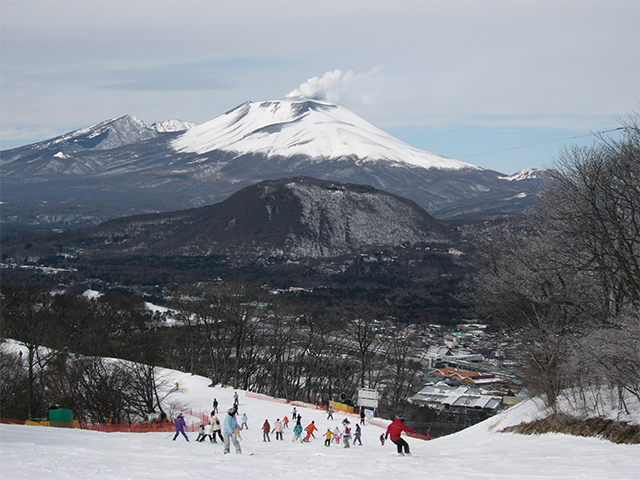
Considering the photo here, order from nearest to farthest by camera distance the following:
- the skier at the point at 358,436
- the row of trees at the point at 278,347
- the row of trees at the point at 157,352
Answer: the skier at the point at 358,436
the row of trees at the point at 157,352
the row of trees at the point at 278,347

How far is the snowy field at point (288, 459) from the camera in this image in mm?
13630

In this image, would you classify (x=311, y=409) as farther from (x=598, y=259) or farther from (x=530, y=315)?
(x=598, y=259)

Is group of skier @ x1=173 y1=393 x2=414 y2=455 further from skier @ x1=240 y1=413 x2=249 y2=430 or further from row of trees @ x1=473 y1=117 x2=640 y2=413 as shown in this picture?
row of trees @ x1=473 y1=117 x2=640 y2=413

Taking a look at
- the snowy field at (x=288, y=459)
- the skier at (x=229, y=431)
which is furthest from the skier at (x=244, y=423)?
the skier at (x=229, y=431)

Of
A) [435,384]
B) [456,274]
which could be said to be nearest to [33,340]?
[435,384]

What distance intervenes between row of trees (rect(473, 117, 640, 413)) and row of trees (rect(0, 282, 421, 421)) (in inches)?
788

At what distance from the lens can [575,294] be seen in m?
25.1

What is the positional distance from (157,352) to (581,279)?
1337 inches

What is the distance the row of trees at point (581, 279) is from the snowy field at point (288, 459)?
7.76 ft

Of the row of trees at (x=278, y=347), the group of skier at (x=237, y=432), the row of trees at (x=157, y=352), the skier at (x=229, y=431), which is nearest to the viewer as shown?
the group of skier at (x=237, y=432)

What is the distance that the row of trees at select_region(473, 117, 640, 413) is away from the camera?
19.0 metres

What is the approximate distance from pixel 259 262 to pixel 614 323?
585 ft

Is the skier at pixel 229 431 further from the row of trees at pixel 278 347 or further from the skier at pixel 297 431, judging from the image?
the row of trees at pixel 278 347

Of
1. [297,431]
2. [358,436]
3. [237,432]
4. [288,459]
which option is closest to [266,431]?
[297,431]
